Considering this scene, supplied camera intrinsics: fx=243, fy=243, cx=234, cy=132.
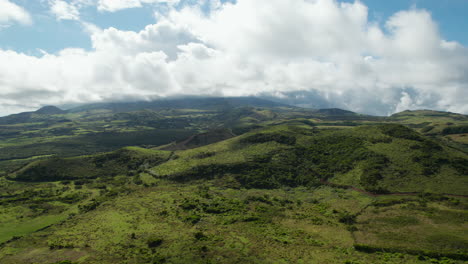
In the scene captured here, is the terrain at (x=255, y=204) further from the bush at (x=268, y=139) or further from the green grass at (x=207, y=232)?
the bush at (x=268, y=139)

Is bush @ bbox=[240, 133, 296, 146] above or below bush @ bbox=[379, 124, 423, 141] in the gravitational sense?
below

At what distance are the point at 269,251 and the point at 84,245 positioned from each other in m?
53.8

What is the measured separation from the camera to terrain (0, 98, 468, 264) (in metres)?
66.3

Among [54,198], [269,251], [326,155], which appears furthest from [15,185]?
[326,155]

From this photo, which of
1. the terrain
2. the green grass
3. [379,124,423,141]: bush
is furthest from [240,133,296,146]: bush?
the green grass

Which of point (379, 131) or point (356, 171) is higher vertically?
point (379, 131)

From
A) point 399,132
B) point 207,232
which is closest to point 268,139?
point 399,132

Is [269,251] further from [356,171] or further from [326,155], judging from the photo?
[326,155]

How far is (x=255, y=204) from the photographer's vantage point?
105 metres

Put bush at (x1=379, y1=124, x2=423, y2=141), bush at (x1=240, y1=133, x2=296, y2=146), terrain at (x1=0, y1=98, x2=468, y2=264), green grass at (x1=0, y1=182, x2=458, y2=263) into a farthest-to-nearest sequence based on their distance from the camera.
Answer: bush at (x1=240, y1=133, x2=296, y2=146) < bush at (x1=379, y1=124, x2=423, y2=141) < terrain at (x1=0, y1=98, x2=468, y2=264) < green grass at (x1=0, y1=182, x2=458, y2=263)

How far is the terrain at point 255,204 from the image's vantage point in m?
66.3

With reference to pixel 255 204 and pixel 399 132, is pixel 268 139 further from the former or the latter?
pixel 399 132

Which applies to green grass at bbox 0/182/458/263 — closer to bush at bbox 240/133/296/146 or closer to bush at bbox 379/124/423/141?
bush at bbox 240/133/296/146

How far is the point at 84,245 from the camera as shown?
234 ft
